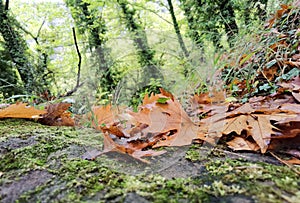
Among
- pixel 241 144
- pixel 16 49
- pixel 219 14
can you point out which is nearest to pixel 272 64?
pixel 241 144

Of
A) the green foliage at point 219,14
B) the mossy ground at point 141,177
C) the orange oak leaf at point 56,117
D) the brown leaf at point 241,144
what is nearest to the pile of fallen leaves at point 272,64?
the brown leaf at point 241,144

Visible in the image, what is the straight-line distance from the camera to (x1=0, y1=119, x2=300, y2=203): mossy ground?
16.6 inches

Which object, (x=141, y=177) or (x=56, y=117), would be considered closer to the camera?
(x=141, y=177)

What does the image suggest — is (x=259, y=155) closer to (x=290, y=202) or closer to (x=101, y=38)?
(x=290, y=202)

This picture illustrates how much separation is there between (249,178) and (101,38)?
770cm

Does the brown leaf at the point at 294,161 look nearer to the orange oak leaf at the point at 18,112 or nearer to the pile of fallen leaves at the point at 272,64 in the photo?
the pile of fallen leaves at the point at 272,64

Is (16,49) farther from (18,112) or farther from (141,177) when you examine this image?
(141,177)

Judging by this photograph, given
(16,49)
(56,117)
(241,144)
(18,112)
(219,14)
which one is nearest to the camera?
(241,144)

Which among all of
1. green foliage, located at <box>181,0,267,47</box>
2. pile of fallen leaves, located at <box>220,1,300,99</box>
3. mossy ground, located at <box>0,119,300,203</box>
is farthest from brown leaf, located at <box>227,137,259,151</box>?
green foliage, located at <box>181,0,267,47</box>

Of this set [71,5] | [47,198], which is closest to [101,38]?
[71,5]

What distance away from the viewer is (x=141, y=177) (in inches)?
19.9

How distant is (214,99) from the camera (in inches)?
39.1

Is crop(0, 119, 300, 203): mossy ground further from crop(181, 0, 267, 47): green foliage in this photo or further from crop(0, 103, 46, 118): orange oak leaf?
crop(181, 0, 267, 47): green foliage

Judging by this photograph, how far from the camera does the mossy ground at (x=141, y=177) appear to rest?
42 centimetres
